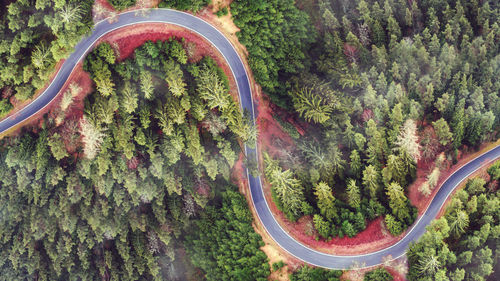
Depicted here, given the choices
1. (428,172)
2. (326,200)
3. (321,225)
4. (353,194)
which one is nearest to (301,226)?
(321,225)

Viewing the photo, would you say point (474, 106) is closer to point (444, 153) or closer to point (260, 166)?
point (444, 153)

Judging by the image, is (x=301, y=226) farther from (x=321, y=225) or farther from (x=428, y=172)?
(x=428, y=172)

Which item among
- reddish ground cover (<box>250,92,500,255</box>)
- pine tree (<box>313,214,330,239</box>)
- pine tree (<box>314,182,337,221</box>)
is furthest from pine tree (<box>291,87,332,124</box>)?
pine tree (<box>313,214,330,239</box>)

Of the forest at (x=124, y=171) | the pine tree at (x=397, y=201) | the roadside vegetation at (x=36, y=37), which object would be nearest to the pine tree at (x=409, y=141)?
the pine tree at (x=397, y=201)

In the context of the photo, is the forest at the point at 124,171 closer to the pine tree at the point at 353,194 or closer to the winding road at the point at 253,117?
the winding road at the point at 253,117

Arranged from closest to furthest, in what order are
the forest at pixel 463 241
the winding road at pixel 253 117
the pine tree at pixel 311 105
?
the forest at pixel 463 241
the winding road at pixel 253 117
the pine tree at pixel 311 105

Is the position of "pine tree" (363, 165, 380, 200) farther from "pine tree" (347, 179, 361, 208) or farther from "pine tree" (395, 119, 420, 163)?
"pine tree" (395, 119, 420, 163)
